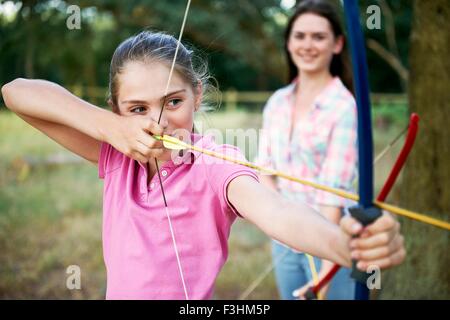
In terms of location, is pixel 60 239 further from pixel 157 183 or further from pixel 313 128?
pixel 157 183

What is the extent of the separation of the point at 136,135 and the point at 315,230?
428 mm

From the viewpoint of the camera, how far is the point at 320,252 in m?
0.88

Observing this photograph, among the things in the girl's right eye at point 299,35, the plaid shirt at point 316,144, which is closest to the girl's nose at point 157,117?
the plaid shirt at point 316,144

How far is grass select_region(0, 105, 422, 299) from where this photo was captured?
2.87m

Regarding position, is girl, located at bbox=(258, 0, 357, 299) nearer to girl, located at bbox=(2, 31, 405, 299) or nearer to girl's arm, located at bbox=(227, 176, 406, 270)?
girl, located at bbox=(2, 31, 405, 299)

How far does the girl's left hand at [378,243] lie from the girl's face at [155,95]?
20.1 inches

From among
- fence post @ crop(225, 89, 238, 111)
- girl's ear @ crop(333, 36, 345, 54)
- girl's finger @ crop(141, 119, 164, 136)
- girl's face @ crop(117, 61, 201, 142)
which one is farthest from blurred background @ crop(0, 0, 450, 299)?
fence post @ crop(225, 89, 238, 111)

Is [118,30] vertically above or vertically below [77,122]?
above

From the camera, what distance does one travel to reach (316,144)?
1825mm

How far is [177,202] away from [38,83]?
0.47m

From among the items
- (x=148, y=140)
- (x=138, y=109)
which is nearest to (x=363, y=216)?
(x=148, y=140)

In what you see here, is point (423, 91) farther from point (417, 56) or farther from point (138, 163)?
point (138, 163)

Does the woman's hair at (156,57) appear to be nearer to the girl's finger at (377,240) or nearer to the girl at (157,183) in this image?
the girl at (157,183)
